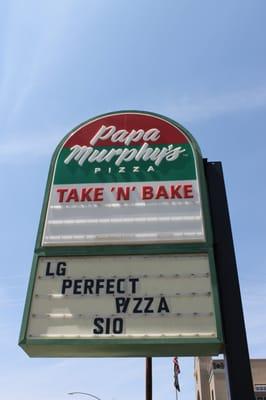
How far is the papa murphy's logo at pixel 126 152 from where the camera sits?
750cm

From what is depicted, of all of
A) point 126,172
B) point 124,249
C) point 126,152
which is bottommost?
point 124,249

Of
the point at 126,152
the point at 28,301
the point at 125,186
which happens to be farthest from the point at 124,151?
the point at 28,301

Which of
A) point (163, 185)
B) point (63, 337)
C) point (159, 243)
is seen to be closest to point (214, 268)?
point (159, 243)

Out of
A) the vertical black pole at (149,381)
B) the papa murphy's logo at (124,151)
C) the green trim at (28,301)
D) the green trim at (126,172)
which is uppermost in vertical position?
the papa murphy's logo at (124,151)

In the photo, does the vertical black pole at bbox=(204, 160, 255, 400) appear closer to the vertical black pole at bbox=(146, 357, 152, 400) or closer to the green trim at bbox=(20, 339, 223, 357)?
the green trim at bbox=(20, 339, 223, 357)

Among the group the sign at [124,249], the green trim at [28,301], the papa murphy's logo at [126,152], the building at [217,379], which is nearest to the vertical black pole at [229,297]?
the sign at [124,249]

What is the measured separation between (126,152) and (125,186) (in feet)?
2.78

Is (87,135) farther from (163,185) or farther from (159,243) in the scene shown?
(159,243)

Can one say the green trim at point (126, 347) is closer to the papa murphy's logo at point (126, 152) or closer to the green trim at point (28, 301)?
the green trim at point (28, 301)

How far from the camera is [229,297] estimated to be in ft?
18.8

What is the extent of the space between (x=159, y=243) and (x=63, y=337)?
6.76ft

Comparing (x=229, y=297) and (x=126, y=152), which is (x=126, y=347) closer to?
(x=229, y=297)

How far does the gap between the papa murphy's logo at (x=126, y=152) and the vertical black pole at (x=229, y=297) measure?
0.68 meters

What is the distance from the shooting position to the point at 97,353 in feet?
18.5
